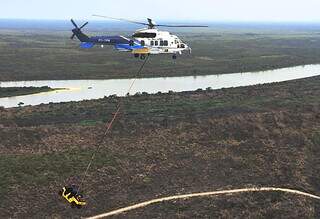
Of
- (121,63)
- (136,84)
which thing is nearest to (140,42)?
(136,84)

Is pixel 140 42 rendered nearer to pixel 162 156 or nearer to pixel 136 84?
pixel 162 156

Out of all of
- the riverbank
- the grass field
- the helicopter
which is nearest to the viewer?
the helicopter

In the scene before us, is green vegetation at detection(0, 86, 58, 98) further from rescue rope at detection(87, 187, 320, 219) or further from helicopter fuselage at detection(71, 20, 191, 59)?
rescue rope at detection(87, 187, 320, 219)

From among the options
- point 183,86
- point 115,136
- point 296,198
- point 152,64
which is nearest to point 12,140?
point 115,136

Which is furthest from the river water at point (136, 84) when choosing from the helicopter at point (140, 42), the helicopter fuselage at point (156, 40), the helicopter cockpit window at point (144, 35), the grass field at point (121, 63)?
the helicopter cockpit window at point (144, 35)

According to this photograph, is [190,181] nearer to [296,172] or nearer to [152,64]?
[296,172]

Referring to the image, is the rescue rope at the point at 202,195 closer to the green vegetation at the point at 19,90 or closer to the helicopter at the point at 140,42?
the helicopter at the point at 140,42

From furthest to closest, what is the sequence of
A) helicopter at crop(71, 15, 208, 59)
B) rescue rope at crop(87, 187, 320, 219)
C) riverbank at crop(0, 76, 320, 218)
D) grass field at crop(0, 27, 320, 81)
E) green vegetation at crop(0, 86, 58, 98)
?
grass field at crop(0, 27, 320, 81) < green vegetation at crop(0, 86, 58, 98) < riverbank at crop(0, 76, 320, 218) < rescue rope at crop(87, 187, 320, 219) < helicopter at crop(71, 15, 208, 59)

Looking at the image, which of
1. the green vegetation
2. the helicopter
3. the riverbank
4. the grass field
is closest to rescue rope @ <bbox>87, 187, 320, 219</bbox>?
the riverbank
